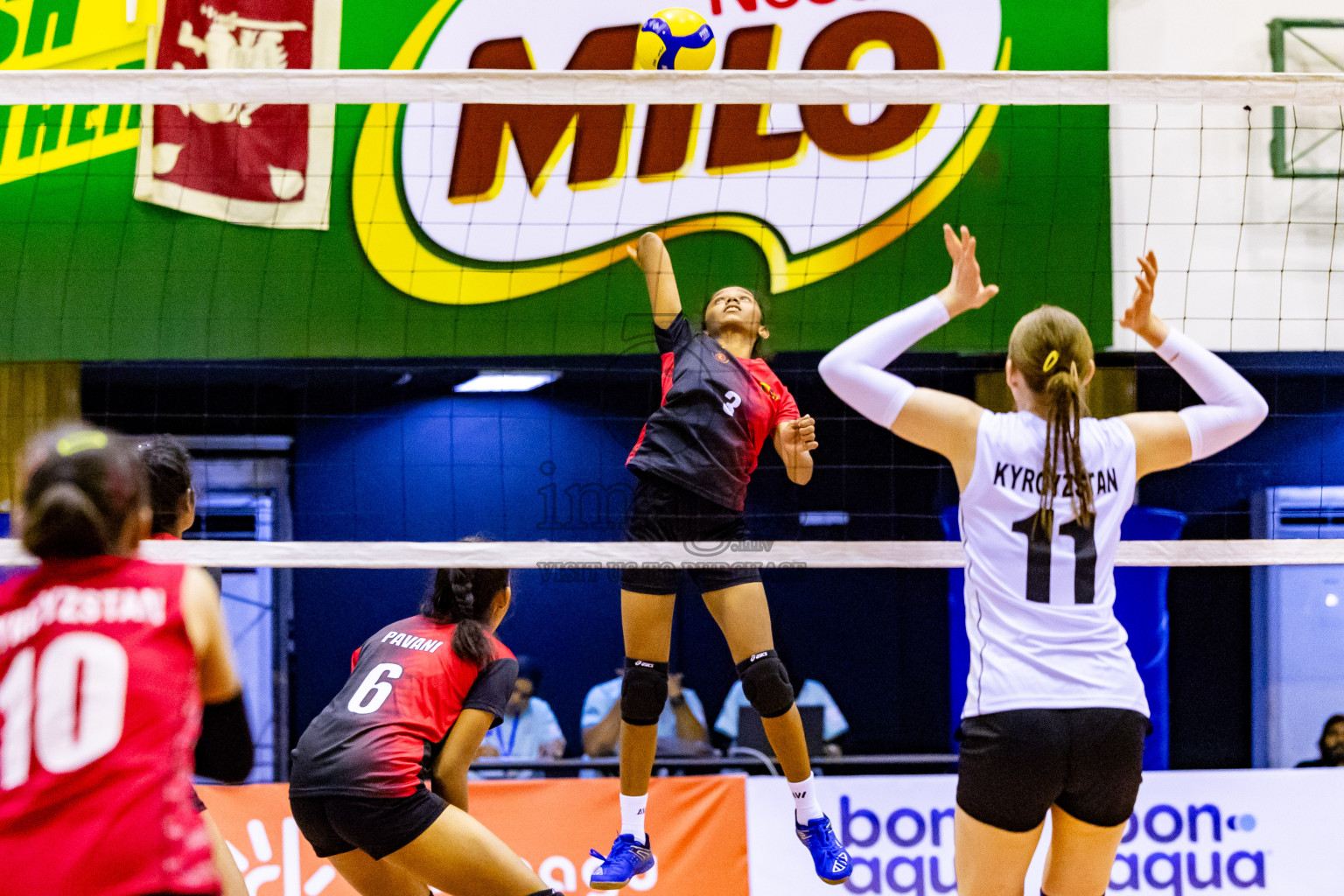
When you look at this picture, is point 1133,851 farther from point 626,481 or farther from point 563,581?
point 563,581

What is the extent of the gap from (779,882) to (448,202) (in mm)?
3940

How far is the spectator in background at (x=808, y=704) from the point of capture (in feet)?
23.8

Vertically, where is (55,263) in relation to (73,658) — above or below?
above

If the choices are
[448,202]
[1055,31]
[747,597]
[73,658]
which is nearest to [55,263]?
[448,202]

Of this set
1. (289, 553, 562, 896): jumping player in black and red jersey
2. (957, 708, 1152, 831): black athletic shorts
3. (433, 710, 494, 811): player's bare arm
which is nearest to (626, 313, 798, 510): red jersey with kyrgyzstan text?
(289, 553, 562, 896): jumping player in black and red jersey

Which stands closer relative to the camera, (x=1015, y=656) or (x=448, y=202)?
(x=1015, y=656)

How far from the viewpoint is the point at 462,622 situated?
354 cm

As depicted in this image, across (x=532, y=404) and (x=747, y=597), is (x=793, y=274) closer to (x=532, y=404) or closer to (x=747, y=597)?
(x=532, y=404)

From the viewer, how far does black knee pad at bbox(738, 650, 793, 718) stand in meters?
3.76

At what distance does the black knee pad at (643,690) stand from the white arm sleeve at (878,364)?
160cm

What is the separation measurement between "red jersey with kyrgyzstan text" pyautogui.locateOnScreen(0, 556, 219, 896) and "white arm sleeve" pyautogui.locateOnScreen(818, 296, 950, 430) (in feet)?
4.35

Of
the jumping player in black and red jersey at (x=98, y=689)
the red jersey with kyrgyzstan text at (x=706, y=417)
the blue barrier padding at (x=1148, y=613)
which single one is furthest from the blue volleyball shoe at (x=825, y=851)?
the blue barrier padding at (x=1148, y=613)

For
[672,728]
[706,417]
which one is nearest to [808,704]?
[672,728]

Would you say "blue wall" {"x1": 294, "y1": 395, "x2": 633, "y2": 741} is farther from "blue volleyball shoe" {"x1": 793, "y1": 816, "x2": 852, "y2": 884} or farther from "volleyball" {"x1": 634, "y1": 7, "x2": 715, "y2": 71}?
"blue volleyball shoe" {"x1": 793, "y1": 816, "x2": 852, "y2": 884}
